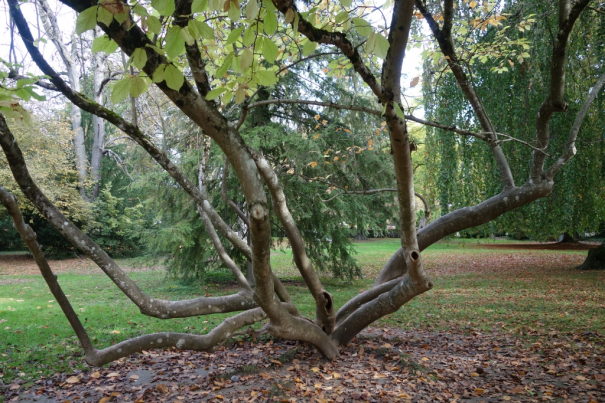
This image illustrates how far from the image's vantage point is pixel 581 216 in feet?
32.2

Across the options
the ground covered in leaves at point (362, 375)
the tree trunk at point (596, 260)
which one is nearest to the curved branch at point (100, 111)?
the ground covered in leaves at point (362, 375)

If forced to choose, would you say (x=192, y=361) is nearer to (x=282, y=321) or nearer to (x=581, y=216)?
(x=282, y=321)

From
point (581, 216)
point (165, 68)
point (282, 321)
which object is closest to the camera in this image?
point (165, 68)

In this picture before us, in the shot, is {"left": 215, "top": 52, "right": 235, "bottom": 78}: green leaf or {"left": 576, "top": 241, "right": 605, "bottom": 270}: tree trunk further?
Answer: {"left": 576, "top": 241, "right": 605, "bottom": 270}: tree trunk

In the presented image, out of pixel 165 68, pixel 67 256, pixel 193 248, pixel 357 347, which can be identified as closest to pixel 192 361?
pixel 357 347

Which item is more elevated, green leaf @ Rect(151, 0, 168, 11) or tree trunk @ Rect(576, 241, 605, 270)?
green leaf @ Rect(151, 0, 168, 11)

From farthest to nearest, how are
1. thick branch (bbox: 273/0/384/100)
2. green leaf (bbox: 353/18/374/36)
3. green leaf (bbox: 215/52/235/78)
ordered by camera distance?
thick branch (bbox: 273/0/384/100), green leaf (bbox: 215/52/235/78), green leaf (bbox: 353/18/374/36)

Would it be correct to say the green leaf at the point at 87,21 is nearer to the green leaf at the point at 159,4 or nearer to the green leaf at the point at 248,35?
the green leaf at the point at 159,4

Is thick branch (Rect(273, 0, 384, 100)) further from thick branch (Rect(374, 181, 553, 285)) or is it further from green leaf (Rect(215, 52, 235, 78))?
thick branch (Rect(374, 181, 553, 285))

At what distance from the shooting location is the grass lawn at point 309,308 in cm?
576

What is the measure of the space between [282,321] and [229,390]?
98 centimetres

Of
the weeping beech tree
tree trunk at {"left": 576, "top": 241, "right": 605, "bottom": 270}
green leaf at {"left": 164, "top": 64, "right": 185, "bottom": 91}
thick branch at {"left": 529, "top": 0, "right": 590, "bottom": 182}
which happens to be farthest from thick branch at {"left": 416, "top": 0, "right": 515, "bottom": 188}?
tree trunk at {"left": 576, "top": 241, "right": 605, "bottom": 270}

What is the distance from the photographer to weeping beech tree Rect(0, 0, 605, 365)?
5.92ft

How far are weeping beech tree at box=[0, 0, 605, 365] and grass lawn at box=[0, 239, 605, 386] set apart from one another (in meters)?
2.31
